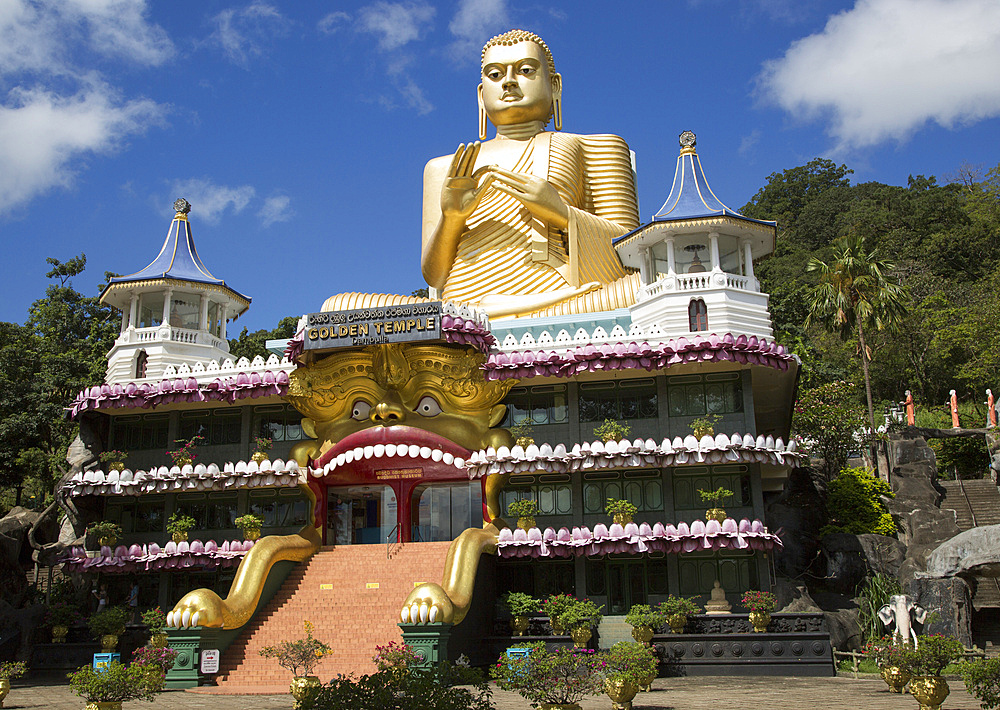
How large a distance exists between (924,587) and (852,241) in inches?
751

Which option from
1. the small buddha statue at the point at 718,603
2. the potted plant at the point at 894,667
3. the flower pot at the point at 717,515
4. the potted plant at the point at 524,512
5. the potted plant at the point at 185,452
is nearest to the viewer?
the potted plant at the point at 894,667

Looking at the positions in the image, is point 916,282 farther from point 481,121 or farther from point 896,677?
point 896,677

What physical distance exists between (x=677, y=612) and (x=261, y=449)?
12080mm

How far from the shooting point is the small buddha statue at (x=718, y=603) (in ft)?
70.2

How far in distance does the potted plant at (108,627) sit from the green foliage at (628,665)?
14320 millimetres

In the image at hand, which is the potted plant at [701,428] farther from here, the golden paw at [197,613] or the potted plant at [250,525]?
the golden paw at [197,613]

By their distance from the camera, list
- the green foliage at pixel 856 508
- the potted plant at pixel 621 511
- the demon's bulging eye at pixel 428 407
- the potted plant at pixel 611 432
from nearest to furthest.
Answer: the potted plant at pixel 621 511 → the potted plant at pixel 611 432 → the demon's bulging eye at pixel 428 407 → the green foliage at pixel 856 508

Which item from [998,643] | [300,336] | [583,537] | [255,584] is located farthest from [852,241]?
[255,584]

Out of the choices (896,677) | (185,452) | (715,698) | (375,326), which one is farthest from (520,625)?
(185,452)

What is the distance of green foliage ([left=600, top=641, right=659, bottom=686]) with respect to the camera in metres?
12.4

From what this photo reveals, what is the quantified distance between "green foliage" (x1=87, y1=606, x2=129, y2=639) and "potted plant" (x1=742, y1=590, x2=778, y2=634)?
49.7 ft

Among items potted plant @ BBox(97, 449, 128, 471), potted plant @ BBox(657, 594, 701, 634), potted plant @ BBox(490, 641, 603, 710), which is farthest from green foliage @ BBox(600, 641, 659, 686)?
potted plant @ BBox(97, 449, 128, 471)

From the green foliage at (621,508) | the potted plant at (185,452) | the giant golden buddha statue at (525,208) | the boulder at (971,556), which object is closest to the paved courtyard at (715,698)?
the boulder at (971,556)

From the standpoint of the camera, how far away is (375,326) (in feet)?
77.3
